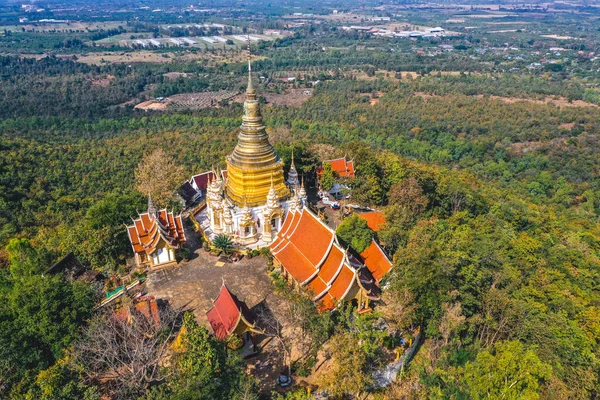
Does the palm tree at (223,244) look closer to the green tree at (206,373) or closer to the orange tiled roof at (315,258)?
the orange tiled roof at (315,258)

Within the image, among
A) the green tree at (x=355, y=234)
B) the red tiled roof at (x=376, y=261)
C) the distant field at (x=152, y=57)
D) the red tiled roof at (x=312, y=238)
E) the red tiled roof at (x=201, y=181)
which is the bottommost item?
the distant field at (x=152, y=57)

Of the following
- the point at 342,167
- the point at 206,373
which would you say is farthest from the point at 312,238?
the point at 342,167

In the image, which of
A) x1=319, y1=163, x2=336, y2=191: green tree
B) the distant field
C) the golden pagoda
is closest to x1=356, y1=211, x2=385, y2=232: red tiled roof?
x1=319, y1=163, x2=336, y2=191: green tree

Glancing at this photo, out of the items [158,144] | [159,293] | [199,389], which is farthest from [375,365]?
[158,144]

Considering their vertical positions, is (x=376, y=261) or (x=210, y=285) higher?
A: (x=376, y=261)

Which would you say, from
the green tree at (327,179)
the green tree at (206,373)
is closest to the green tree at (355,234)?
the green tree at (327,179)

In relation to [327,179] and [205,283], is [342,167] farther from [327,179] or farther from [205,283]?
[205,283]
